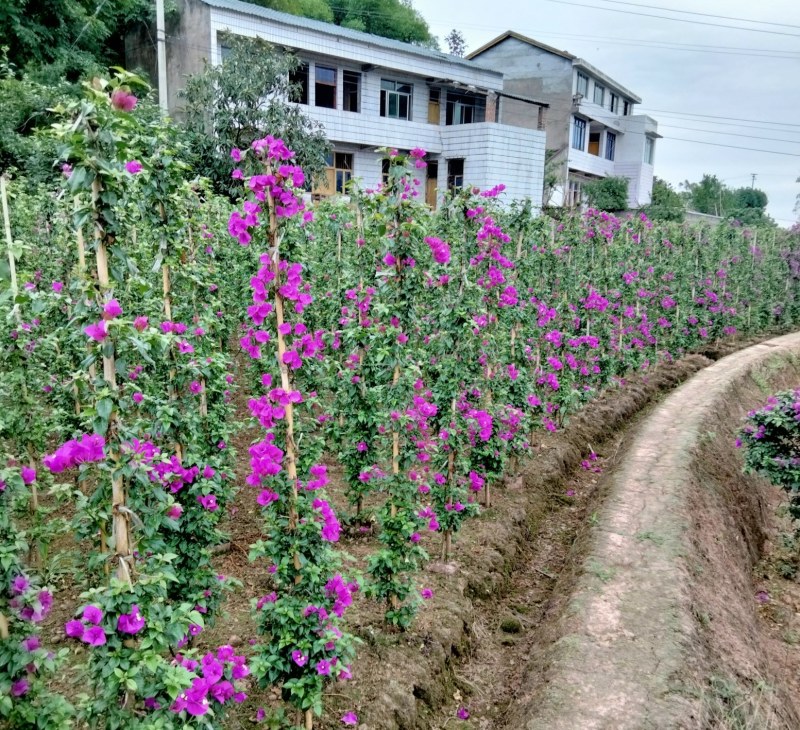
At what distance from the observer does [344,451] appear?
18.1ft

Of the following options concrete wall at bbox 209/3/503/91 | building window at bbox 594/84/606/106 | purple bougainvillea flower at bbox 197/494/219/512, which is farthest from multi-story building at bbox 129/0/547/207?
purple bougainvillea flower at bbox 197/494/219/512

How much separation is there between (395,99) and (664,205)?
15.2 m

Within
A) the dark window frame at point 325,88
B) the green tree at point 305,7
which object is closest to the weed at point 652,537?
the dark window frame at point 325,88

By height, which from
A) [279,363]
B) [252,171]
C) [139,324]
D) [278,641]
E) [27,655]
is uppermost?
[252,171]

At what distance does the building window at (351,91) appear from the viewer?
20625 mm

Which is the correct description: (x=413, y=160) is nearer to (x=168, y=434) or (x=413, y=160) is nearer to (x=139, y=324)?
(x=168, y=434)

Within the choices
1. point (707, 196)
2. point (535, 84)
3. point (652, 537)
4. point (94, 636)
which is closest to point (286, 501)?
point (94, 636)

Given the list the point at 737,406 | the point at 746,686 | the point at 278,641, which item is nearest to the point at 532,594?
the point at 746,686

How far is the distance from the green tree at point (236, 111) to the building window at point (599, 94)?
1960 centimetres

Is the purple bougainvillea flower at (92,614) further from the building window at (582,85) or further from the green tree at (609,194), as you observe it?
the building window at (582,85)

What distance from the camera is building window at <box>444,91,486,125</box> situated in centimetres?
2400

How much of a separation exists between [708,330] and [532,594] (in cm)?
1074

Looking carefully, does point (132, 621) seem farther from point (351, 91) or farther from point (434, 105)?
point (434, 105)

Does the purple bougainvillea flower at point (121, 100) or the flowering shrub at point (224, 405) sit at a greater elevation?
the purple bougainvillea flower at point (121, 100)
